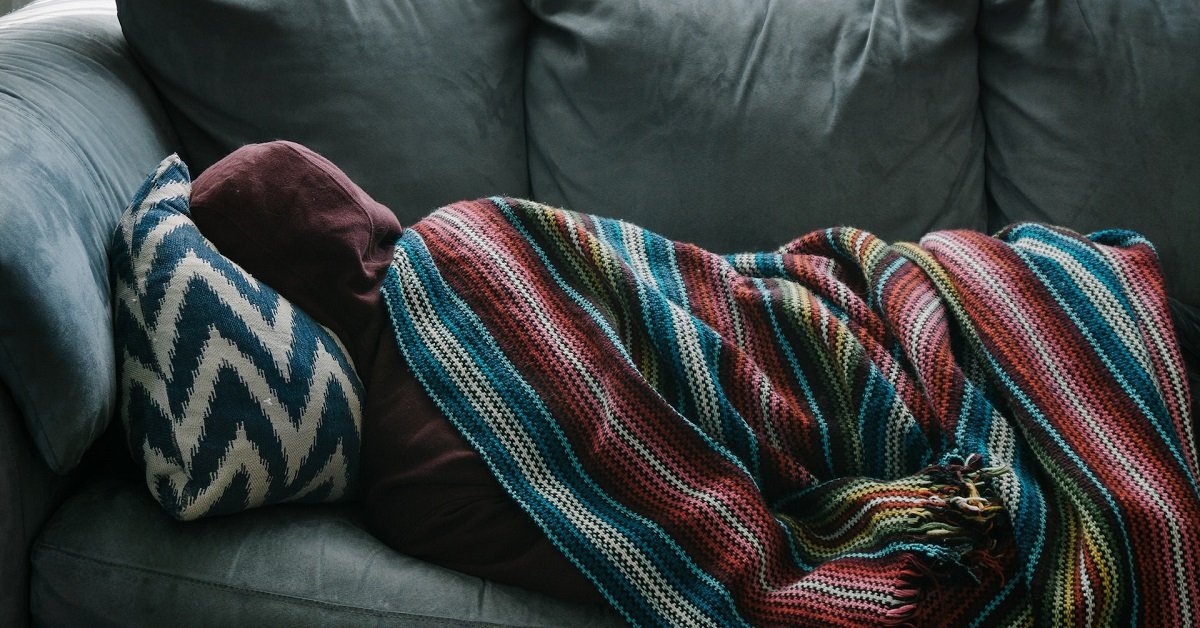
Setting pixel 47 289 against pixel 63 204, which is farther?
pixel 63 204

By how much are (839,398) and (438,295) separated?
18.1 inches

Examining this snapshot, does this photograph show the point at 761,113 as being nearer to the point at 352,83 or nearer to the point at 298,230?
the point at 352,83

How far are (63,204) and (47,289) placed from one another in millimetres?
146

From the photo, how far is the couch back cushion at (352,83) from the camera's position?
1.35 m

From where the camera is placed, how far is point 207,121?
4.57ft

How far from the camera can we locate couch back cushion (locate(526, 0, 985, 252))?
143 cm

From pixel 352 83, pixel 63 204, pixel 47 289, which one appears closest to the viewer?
pixel 47 289

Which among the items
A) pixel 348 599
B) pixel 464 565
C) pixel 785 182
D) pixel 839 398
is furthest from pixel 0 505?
pixel 785 182

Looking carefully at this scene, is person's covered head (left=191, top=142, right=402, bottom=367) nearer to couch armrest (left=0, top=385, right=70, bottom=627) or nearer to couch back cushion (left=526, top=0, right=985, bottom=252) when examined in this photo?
couch armrest (left=0, top=385, right=70, bottom=627)

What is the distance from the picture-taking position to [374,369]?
1083 mm

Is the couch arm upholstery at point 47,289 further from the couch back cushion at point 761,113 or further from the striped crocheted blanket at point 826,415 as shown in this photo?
the couch back cushion at point 761,113

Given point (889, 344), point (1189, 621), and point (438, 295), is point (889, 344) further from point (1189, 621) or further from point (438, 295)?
point (438, 295)

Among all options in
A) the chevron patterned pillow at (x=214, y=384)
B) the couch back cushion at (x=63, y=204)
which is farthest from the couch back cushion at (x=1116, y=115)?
the couch back cushion at (x=63, y=204)

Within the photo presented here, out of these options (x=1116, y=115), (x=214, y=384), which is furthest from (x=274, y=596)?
(x=1116, y=115)
